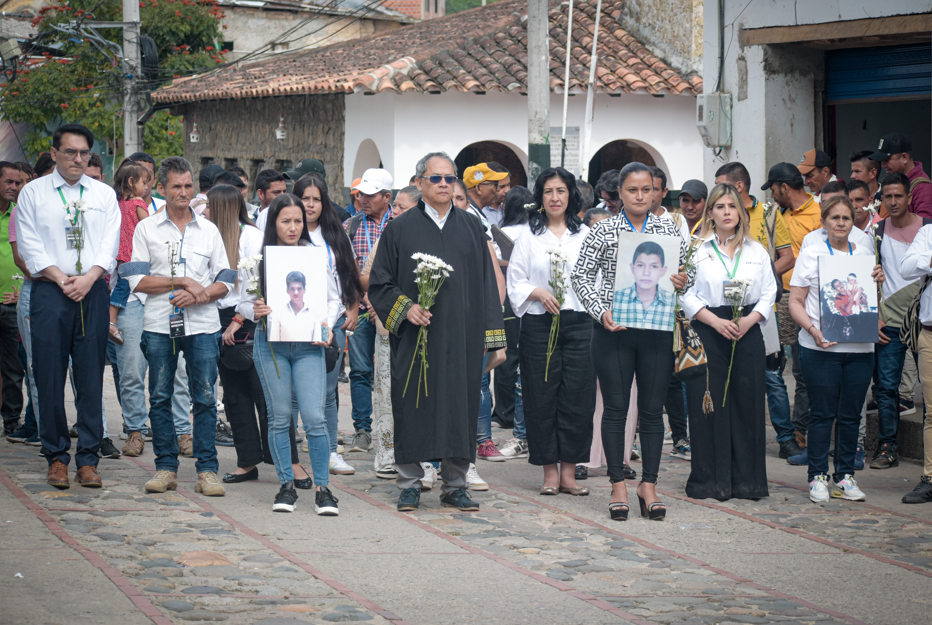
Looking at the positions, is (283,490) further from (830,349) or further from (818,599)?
(830,349)

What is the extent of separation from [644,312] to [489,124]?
1354 centimetres

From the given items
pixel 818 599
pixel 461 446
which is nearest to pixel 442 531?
pixel 461 446

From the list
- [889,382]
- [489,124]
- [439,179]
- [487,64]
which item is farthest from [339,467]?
[487,64]

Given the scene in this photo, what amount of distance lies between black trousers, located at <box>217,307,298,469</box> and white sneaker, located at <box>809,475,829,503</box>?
3.30 m

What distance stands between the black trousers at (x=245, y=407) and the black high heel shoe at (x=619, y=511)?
204cm

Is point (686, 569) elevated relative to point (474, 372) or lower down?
lower down

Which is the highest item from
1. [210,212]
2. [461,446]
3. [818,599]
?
[210,212]

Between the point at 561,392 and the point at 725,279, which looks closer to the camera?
the point at 725,279

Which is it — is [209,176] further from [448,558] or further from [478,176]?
[448,558]

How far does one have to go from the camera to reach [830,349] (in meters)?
7.40

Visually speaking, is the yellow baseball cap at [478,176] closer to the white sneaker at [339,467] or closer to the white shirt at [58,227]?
the white sneaker at [339,467]

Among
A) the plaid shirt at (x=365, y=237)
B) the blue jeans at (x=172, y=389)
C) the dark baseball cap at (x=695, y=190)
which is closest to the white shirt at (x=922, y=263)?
the dark baseball cap at (x=695, y=190)

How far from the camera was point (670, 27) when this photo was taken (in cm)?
2041

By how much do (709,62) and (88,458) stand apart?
344 inches
